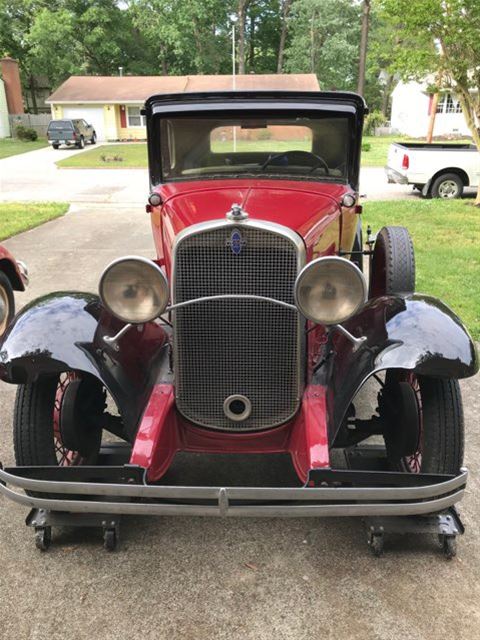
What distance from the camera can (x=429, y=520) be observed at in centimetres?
256

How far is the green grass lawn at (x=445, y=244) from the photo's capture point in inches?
233

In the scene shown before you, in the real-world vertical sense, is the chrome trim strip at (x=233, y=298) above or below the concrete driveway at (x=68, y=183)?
above

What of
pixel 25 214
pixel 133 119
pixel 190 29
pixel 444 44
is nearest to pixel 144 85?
pixel 133 119

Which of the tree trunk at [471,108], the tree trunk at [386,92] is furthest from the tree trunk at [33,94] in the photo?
the tree trunk at [471,108]

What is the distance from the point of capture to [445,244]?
320 inches

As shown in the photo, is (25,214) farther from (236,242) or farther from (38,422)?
(236,242)

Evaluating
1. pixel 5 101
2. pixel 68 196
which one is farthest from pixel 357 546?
pixel 5 101

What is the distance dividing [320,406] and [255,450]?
42 centimetres

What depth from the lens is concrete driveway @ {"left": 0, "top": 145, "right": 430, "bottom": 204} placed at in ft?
44.6

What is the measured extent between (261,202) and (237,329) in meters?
0.74

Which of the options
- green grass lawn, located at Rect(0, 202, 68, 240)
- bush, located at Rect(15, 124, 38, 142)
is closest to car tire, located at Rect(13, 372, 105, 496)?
green grass lawn, located at Rect(0, 202, 68, 240)

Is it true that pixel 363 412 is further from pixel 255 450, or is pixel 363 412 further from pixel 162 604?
pixel 162 604

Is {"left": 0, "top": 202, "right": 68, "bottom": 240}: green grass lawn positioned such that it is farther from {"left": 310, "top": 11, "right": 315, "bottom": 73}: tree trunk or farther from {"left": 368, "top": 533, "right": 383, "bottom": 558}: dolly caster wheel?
{"left": 310, "top": 11, "right": 315, "bottom": 73}: tree trunk

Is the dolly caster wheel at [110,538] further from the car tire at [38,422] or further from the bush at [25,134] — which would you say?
the bush at [25,134]
